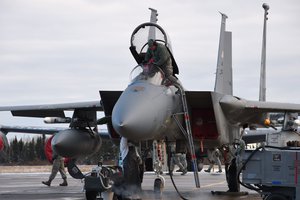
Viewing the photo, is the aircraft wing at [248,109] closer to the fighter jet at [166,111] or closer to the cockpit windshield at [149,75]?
the fighter jet at [166,111]

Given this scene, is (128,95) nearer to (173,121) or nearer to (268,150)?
(173,121)

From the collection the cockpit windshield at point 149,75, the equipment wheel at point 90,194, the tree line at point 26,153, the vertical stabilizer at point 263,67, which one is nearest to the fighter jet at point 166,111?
the cockpit windshield at point 149,75

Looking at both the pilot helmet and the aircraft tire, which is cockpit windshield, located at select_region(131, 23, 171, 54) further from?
the aircraft tire

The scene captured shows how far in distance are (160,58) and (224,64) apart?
526 cm

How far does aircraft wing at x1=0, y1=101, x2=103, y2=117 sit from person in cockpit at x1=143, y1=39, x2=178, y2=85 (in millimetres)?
2524

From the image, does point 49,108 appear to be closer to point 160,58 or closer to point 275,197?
point 160,58

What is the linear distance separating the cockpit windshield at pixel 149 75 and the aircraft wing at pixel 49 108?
247 centimetres

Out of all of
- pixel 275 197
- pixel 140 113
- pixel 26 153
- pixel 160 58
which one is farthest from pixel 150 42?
pixel 26 153

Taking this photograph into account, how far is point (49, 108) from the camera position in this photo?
1512cm

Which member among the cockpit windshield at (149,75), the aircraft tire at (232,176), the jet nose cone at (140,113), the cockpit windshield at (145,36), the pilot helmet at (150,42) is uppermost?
the cockpit windshield at (145,36)

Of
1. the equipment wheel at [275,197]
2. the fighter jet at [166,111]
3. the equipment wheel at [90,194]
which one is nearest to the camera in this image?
the equipment wheel at [275,197]

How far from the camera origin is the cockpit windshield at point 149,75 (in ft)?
37.2

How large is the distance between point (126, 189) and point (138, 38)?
3053 mm

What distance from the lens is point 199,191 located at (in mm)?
15680
